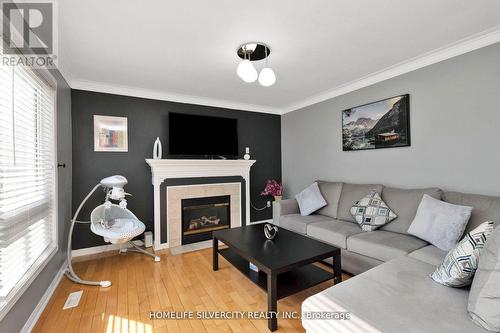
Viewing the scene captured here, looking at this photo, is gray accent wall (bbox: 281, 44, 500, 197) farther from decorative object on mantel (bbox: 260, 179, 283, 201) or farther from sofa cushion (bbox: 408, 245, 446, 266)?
decorative object on mantel (bbox: 260, 179, 283, 201)

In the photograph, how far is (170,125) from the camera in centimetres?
364

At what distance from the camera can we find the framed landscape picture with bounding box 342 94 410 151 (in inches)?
111

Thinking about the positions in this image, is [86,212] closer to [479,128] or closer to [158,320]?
[158,320]

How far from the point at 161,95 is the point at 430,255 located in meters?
3.81

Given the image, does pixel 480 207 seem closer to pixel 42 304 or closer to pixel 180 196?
pixel 180 196

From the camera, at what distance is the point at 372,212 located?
2.65 meters

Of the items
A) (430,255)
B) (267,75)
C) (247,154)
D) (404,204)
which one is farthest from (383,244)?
(247,154)

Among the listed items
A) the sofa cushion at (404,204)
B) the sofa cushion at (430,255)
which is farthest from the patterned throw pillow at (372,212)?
the sofa cushion at (430,255)

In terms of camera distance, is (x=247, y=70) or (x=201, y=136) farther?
(x=201, y=136)

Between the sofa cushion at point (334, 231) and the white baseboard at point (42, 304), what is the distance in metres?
2.70

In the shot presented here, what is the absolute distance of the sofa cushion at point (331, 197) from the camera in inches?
130

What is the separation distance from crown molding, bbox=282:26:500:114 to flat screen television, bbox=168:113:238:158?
167cm

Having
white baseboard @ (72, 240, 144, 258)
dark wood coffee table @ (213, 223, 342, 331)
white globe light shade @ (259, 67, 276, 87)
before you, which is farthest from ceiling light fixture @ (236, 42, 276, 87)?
white baseboard @ (72, 240, 144, 258)

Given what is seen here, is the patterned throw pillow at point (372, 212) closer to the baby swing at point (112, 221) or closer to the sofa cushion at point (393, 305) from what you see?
the sofa cushion at point (393, 305)
